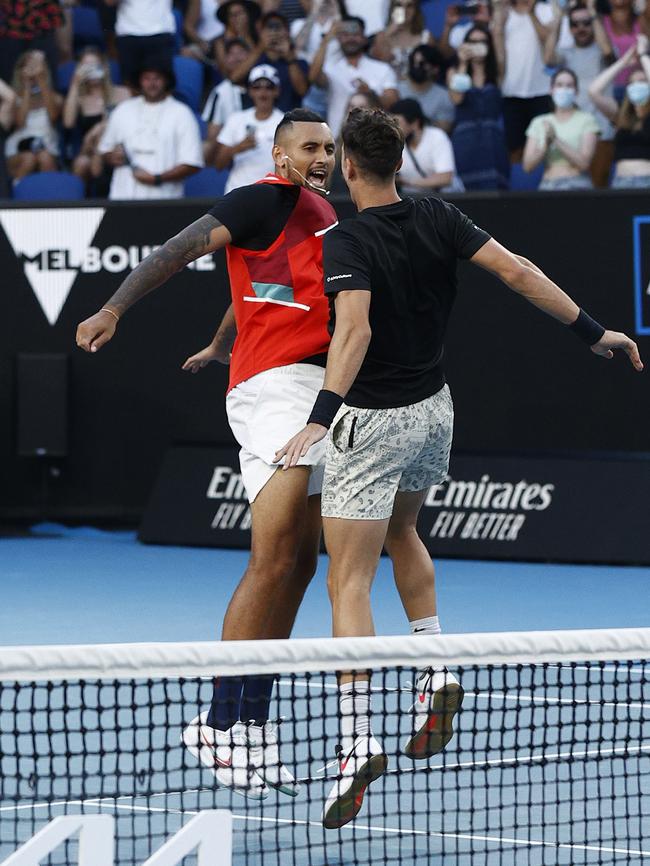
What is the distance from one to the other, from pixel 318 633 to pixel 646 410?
3.66m

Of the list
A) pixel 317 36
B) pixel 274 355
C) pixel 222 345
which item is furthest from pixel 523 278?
pixel 317 36

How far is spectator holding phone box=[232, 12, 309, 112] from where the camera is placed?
11914mm

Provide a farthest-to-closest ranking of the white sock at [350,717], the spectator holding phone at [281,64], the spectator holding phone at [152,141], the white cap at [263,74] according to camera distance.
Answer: the spectator holding phone at [281,64]
the spectator holding phone at [152,141]
the white cap at [263,74]
the white sock at [350,717]

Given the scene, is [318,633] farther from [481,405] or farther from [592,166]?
[592,166]

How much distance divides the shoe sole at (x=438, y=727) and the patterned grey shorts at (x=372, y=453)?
57 cm

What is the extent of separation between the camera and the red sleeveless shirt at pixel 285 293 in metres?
5.00

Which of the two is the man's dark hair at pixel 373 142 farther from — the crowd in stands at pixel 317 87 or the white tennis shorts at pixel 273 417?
the crowd in stands at pixel 317 87

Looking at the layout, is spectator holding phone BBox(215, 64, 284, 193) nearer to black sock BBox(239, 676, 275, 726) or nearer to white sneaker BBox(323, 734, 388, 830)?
black sock BBox(239, 676, 275, 726)

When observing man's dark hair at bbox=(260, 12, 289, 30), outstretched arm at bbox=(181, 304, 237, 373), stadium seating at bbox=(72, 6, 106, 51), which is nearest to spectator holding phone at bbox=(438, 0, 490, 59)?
man's dark hair at bbox=(260, 12, 289, 30)

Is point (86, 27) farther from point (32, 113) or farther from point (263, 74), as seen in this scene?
Result: point (263, 74)

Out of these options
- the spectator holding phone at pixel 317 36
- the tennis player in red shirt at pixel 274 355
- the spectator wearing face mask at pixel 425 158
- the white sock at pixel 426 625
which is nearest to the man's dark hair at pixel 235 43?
the spectator holding phone at pixel 317 36

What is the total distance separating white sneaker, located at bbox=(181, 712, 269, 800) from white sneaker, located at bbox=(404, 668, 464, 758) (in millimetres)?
464

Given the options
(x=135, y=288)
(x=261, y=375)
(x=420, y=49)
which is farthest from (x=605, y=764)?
(x=420, y=49)

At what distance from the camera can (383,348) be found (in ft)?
15.7
